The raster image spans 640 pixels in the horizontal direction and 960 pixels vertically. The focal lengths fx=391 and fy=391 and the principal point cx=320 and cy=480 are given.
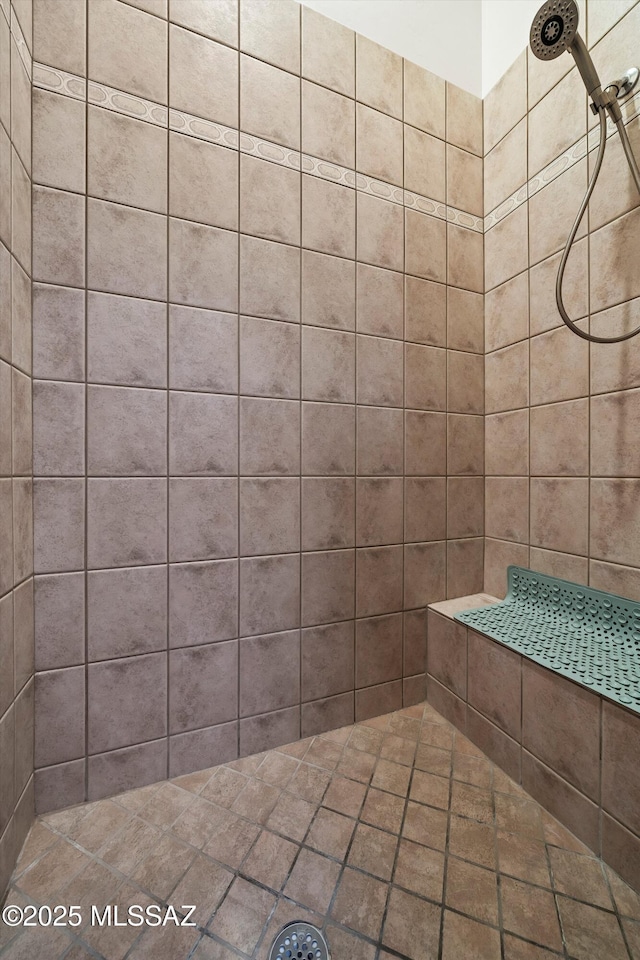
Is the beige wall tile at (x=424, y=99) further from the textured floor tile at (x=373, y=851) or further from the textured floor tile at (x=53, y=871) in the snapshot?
the textured floor tile at (x=53, y=871)

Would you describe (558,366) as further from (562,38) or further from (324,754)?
(324,754)

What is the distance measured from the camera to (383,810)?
3.00 ft

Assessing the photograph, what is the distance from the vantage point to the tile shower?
0.91 meters

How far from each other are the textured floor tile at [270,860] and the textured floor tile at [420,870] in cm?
22

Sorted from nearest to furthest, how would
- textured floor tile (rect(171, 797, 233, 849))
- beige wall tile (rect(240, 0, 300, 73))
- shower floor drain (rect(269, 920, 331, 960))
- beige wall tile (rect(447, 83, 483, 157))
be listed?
shower floor drain (rect(269, 920, 331, 960)), textured floor tile (rect(171, 797, 233, 849)), beige wall tile (rect(240, 0, 300, 73)), beige wall tile (rect(447, 83, 483, 157))

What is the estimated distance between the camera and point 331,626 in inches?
47.2

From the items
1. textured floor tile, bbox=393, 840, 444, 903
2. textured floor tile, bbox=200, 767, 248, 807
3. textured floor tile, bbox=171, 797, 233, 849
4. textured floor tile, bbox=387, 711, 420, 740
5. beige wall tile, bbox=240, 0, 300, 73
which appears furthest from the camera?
textured floor tile, bbox=387, 711, 420, 740

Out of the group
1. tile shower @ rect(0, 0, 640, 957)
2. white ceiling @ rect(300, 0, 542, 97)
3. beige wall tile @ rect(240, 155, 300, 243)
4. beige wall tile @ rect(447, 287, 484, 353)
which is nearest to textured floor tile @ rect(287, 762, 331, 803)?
tile shower @ rect(0, 0, 640, 957)

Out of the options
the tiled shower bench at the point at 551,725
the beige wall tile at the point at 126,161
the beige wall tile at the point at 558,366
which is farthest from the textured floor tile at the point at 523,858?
the beige wall tile at the point at 126,161

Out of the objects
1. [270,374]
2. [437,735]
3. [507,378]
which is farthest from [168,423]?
[437,735]

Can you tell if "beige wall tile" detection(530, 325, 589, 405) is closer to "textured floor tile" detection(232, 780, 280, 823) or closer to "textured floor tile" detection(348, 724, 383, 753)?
"textured floor tile" detection(348, 724, 383, 753)

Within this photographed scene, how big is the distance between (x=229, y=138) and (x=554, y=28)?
2.70 ft

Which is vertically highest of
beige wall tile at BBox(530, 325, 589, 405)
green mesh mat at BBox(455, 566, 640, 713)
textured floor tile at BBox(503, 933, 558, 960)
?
A: beige wall tile at BBox(530, 325, 589, 405)

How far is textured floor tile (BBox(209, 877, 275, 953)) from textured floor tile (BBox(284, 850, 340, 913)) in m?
0.05
